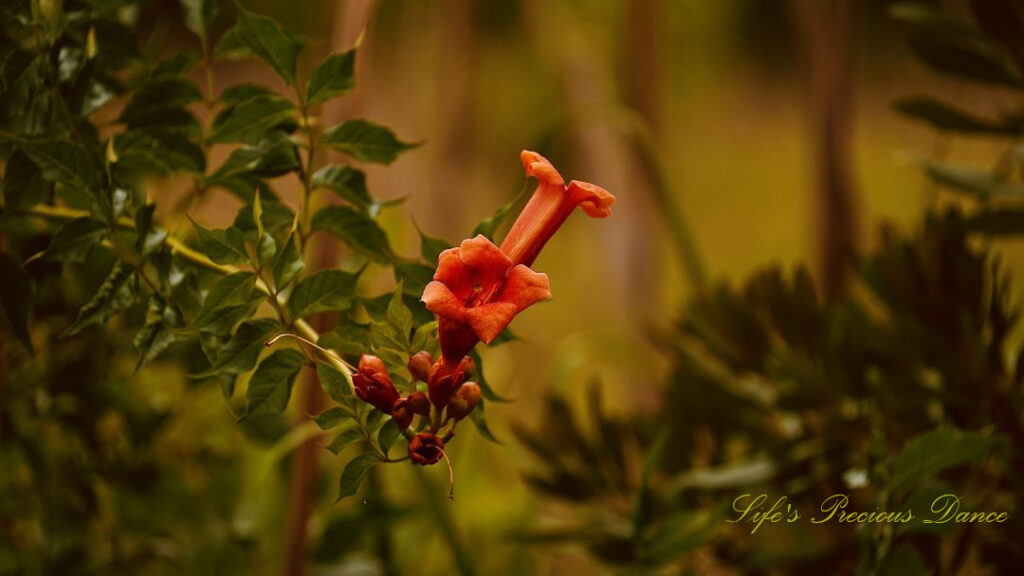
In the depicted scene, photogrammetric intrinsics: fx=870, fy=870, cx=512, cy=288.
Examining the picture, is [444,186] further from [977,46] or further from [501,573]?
[977,46]

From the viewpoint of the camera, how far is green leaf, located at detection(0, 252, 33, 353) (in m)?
0.26

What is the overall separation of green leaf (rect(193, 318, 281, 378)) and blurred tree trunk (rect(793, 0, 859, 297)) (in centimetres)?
45

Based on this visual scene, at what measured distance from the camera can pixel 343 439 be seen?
0.23m

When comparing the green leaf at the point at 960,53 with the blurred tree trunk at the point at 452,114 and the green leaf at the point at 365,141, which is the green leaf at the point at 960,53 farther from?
the blurred tree trunk at the point at 452,114

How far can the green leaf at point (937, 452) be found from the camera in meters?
0.31

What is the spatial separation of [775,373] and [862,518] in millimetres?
102

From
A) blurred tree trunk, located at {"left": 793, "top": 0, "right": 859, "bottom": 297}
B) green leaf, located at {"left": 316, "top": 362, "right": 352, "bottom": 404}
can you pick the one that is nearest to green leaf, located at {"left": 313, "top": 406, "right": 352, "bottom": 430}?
green leaf, located at {"left": 316, "top": 362, "right": 352, "bottom": 404}

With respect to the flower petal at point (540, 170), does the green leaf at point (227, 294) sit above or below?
below

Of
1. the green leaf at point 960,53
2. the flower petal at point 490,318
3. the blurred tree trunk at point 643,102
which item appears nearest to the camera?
the flower petal at point 490,318

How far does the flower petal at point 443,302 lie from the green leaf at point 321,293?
0.05 meters

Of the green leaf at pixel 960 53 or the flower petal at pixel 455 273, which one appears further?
the green leaf at pixel 960 53

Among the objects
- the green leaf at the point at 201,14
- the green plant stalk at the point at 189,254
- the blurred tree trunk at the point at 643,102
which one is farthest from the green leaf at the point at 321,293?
the blurred tree trunk at the point at 643,102

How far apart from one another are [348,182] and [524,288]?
0.33 feet

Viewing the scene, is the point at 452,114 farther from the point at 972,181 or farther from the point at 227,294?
the point at 227,294
